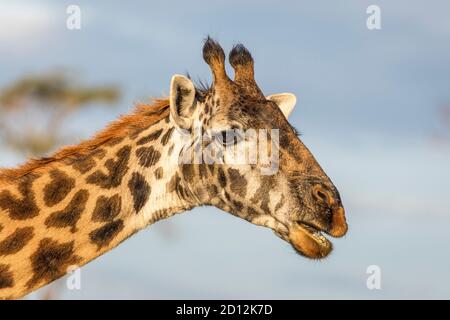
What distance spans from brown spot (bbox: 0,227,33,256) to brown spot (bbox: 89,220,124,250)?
0.77 m

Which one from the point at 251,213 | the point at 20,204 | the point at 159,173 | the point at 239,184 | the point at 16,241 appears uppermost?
the point at 159,173

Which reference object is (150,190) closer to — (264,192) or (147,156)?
(147,156)

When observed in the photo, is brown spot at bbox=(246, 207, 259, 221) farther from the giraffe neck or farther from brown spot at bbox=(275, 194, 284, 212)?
the giraffe neck

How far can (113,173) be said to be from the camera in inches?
503

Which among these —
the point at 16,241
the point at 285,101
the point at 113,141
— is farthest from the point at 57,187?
the point at 285,101

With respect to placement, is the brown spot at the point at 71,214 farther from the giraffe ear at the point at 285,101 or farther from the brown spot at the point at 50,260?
the giraffe ear at the point at 285,101

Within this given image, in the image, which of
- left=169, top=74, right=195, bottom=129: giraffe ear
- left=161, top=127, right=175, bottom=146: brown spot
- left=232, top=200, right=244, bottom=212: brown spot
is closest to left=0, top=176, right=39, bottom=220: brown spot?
left=161, top=127, right=175, bottom=146: brown spot

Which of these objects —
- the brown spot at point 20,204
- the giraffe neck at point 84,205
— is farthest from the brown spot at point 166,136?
the brown spot at point 20,204

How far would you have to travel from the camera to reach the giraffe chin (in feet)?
40.8

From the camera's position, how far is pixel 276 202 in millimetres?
12539

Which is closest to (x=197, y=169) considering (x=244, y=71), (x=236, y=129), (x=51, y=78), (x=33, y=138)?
(x=236, y=129)

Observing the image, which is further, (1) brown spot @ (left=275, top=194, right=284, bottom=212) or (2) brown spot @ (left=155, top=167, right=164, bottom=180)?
(2) brown spot @ (left=155, top=167, right=164, bottom=180)

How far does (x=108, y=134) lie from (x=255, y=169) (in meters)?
2.04
